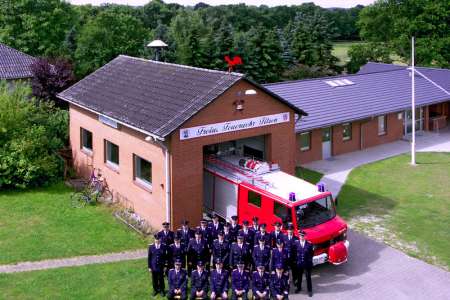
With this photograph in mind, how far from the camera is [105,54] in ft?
160

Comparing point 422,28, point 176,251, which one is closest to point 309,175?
point 176,251

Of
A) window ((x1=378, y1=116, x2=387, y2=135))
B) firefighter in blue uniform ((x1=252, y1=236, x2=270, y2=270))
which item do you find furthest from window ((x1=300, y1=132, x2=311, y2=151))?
firefighter in blue uniform ((x1=252, y1=236, x2=270, y2=270))

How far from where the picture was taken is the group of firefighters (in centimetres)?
1288

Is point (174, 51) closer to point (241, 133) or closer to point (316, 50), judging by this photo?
point (316, 50)

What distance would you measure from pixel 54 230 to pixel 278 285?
28.4ft

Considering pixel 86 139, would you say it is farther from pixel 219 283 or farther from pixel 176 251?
pixel 219 283

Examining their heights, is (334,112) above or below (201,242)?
above

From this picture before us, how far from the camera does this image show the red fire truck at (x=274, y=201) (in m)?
15.0

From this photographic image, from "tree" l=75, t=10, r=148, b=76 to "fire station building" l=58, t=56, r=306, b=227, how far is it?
1047 inches

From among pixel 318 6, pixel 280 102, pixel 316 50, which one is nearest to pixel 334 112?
pixel 280 102

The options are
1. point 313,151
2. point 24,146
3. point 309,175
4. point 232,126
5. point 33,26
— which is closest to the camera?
point 232,126

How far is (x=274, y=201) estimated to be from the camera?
611 inches

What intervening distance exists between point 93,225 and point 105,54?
32737 mm

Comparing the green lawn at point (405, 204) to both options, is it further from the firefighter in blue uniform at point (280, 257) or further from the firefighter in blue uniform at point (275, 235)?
the firefighter in blue uniform at point (280, 257)
